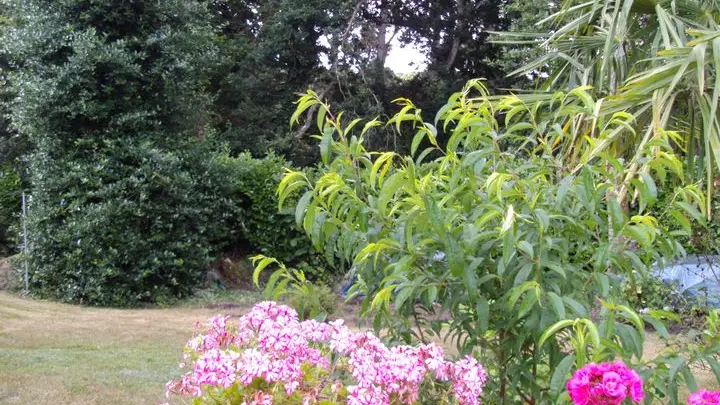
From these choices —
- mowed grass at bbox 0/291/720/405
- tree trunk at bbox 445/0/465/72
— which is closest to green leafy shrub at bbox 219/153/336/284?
mowed grass at bbox 0/291/720/405

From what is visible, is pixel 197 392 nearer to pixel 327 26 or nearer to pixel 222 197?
pixel 222 197

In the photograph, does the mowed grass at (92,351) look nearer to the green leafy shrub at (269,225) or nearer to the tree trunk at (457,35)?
the green leafy shrub at (269,225)

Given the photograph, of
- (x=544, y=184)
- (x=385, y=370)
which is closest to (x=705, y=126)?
(x=544, y=184)

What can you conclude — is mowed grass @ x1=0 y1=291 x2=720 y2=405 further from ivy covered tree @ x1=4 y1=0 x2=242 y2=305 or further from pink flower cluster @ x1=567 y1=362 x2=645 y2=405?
pink flower cluster @ x1=567 y1=362 x2=645 y2=405

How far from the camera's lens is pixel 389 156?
94.5 inches

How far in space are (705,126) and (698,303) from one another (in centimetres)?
217

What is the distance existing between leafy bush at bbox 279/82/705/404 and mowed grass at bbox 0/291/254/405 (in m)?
2.76

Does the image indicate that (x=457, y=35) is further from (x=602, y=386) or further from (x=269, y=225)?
(x=602, y=386)

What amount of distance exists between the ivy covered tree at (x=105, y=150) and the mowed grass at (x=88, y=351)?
719mm

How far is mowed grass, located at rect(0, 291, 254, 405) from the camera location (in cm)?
483

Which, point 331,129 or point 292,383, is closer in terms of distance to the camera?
point 292,383

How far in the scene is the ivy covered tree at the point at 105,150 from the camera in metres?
9.66

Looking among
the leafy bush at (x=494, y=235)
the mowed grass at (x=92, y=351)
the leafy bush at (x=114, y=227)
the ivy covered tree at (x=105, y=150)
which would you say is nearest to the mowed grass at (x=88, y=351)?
the mowed grass at (x=92, y=351)

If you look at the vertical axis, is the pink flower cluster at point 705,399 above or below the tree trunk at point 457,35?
below
